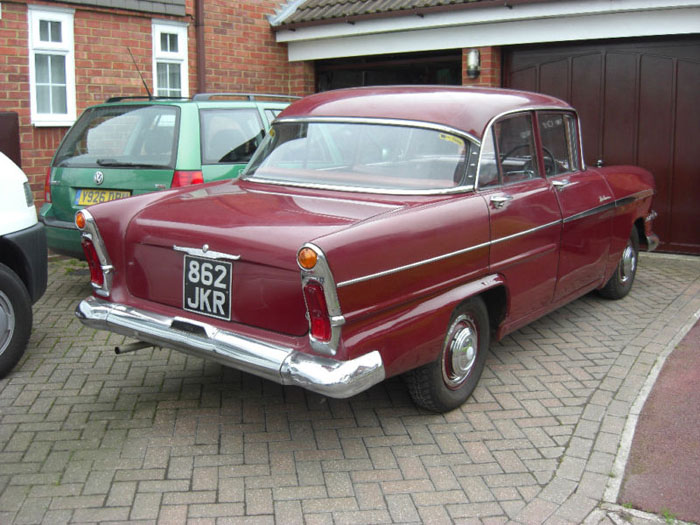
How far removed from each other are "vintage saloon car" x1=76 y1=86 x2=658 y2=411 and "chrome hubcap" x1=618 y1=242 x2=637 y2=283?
1.24m

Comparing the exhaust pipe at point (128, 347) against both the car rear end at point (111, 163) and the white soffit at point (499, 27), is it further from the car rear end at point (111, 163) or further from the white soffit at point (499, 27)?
the white soffit at point (499, 27)

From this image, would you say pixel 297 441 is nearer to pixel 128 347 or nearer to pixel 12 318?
pixel 128 347

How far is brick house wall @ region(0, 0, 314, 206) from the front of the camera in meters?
9.28

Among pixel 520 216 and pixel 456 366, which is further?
pixel 520 216

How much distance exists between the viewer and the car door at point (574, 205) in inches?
217

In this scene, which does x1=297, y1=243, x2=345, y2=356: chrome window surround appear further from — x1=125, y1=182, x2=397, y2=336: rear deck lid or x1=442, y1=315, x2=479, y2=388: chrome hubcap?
x1=442, y1=315, x2=479, y2=388: chrome hubcap

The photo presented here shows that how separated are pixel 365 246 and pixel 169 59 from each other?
8194 millimetres

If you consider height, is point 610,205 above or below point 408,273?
above

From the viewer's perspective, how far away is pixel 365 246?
3.68m

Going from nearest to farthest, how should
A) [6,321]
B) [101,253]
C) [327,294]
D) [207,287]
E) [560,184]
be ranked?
1. [327,294]
2. [207,287]
3. [101,253]
4. [6,321]
5. [560,184]

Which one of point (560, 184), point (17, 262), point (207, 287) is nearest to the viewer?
point (207, 287)

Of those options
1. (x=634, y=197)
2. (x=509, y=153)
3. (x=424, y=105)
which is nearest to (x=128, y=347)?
(x=424, y=105)

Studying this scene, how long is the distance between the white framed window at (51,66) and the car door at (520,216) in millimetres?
6550

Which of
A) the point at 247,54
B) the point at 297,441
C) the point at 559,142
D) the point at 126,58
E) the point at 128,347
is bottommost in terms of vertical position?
the point at 297,441
